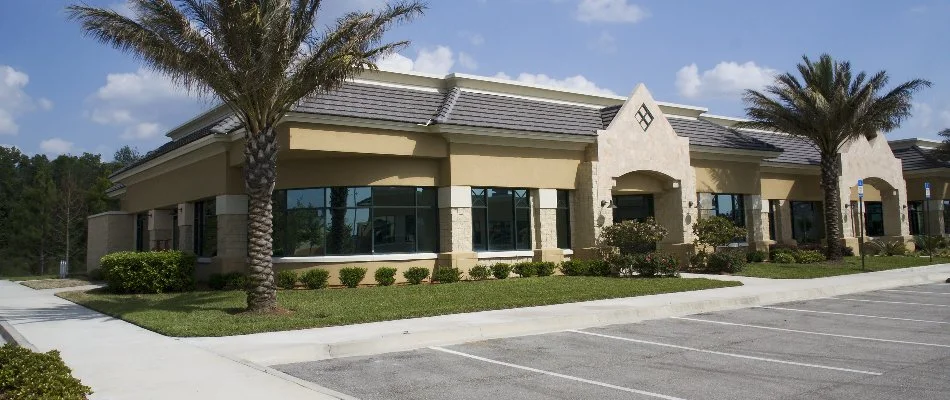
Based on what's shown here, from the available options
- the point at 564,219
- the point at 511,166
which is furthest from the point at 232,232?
the point at 564,219

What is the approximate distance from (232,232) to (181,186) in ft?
17.3

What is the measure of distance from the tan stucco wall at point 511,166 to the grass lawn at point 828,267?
22.7ft

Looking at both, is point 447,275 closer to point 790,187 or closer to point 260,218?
point 260,218

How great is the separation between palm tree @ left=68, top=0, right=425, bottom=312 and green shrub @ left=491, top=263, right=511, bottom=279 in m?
8.26

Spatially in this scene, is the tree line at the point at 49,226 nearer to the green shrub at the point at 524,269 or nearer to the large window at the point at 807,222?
the green shrub at the point at 524,269

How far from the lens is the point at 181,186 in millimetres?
25375

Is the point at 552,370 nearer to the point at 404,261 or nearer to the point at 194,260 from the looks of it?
the point at 404,261

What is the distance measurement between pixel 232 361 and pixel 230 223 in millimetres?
12960

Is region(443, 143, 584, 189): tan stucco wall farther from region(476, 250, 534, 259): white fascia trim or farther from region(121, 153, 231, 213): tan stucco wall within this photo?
region(121, 153, 231, 213): tan stucco wall

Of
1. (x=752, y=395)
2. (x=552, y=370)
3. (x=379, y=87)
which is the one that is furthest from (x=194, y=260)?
(x=752, y=395)

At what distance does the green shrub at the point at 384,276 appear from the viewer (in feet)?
65.1

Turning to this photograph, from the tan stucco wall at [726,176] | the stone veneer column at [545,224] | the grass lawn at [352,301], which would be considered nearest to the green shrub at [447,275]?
the grass lawn at [352,301]

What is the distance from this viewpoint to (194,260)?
20984 millimetres

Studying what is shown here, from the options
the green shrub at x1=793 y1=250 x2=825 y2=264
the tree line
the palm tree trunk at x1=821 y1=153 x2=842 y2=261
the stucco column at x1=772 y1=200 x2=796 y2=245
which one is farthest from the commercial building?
the tree line
